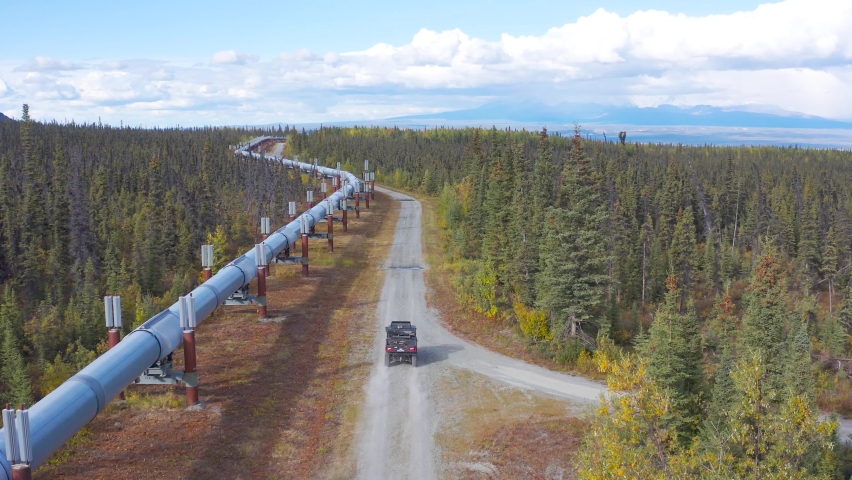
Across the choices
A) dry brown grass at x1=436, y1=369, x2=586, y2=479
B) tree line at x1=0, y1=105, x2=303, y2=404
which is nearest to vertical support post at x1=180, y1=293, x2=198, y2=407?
dry brown grass at x1=436, y1=369, x2=586, y2=479

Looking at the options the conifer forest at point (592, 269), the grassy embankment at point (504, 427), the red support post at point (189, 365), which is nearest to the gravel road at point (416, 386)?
the grassy embankment at point (504, 427)

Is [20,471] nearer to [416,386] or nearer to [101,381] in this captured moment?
[101,381]

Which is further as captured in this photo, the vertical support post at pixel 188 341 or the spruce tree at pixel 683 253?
the spruce tree at pixel 683 253

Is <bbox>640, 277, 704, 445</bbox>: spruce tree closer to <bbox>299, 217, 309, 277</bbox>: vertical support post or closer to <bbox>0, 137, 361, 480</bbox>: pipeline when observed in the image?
<bbox>0, 137, 361, 480</bbox>: pipeline

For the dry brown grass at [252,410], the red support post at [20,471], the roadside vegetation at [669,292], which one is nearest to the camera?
the red support post at [20,471]

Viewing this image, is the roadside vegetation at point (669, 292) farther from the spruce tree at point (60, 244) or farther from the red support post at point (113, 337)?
the spruce tree at point (60, 244)

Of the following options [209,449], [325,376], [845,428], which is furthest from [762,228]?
[209,449]
